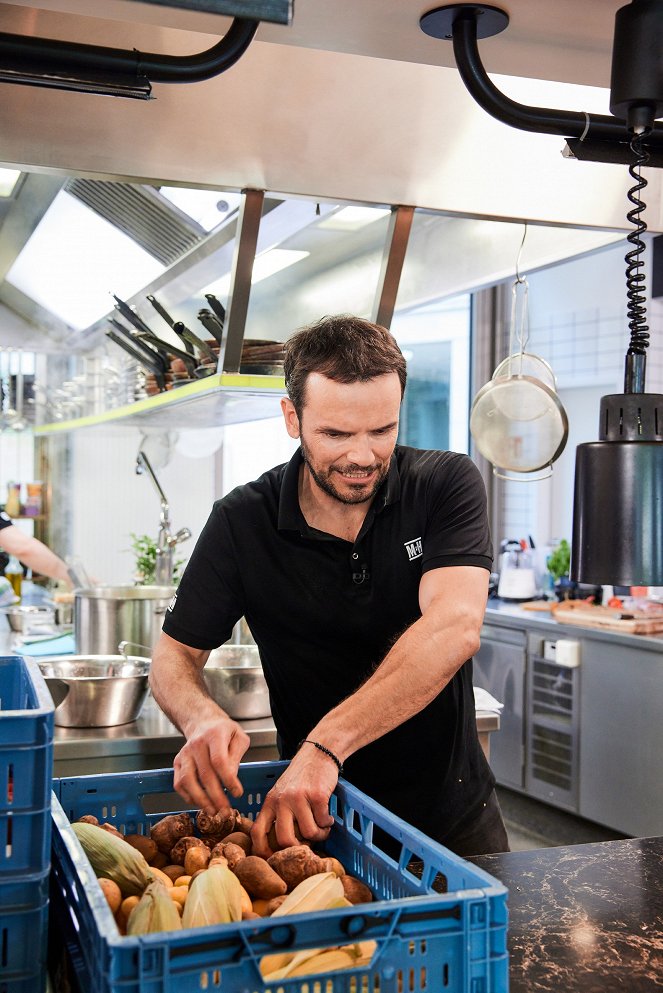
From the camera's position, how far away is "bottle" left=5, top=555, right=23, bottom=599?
4.55 m

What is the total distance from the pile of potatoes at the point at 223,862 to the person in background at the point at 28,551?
293cm

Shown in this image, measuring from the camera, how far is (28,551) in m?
4.20

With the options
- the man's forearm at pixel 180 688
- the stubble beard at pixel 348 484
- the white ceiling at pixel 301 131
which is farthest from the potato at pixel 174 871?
the white ceiling at pixel 301 131

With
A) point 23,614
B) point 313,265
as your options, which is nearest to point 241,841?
point 313,265

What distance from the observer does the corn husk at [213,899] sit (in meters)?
1.04

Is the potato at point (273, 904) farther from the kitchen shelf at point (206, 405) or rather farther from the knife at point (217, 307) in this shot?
the knife at point (217, 307)

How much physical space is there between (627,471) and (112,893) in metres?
0.77

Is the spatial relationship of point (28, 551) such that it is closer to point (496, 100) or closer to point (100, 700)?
point (100, 700)

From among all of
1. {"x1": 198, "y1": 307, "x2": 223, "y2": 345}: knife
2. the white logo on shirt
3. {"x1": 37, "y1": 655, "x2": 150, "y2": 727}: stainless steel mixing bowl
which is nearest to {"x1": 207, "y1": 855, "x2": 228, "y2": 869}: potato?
the white logo on shirt

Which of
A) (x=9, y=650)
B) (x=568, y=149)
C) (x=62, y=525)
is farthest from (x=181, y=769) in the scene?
(x=62, y=525)

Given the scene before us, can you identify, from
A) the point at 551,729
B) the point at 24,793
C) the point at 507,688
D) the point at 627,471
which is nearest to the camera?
the point at 24,793

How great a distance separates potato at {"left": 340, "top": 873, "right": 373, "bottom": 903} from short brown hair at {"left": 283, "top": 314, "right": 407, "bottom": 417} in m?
0.87

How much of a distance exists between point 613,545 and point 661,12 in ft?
2.00

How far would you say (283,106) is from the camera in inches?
85.4
